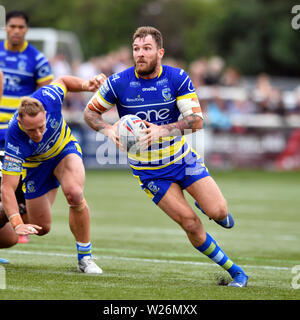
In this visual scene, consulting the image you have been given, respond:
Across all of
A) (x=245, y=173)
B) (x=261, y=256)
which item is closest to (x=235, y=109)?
(x=245, y=173)

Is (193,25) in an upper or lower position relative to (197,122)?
upper

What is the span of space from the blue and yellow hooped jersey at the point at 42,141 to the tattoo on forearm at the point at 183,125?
126cm

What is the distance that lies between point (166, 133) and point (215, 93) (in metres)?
16.2

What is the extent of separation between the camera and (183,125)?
7488 mm

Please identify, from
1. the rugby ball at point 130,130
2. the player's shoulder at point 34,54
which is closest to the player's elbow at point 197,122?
the rugby ball at point 130,130

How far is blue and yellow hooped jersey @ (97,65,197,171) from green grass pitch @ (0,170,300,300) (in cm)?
122

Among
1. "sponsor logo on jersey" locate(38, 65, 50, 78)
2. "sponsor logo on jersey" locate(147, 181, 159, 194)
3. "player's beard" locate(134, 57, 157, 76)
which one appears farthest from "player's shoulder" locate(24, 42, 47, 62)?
"sponsor logo on jersey" locate(147, 181, 159, 194)

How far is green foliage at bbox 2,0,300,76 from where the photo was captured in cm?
5123

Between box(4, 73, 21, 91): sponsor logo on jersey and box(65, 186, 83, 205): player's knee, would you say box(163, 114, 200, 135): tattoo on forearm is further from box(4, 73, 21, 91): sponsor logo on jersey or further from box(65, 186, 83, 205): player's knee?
box(4, 73, 21, 91): sponsor logo on jersey

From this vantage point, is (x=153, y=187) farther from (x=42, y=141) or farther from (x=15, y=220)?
(x=15, y=220)

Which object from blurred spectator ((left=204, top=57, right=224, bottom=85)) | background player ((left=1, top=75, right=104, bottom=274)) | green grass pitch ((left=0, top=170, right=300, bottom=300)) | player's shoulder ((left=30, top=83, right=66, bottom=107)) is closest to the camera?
green grass pitch ((left=0, top=170, right=300, bottom=300))

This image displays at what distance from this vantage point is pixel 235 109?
24.0 meters

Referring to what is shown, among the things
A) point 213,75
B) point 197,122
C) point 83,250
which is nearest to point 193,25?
point 213,75
